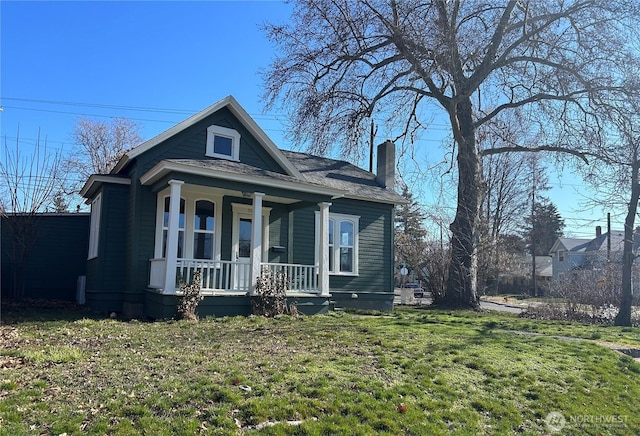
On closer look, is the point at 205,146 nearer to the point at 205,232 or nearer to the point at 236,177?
the point at 236,177

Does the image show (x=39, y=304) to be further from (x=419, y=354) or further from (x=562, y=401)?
(x=562, y=401)

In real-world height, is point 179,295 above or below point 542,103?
below

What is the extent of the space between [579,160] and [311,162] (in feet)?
34.2

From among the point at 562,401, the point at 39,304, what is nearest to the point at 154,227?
the point at 39,304

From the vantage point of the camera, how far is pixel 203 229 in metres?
13.5

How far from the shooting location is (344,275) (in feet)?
53.7

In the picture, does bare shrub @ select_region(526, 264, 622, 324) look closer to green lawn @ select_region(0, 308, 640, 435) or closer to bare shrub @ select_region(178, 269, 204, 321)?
green lawn @ select_region(0, 308, 640, 435)

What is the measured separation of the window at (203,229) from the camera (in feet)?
43.8

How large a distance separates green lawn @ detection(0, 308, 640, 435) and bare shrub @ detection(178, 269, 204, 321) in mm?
678

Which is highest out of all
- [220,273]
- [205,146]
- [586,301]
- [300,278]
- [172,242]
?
[205,146]

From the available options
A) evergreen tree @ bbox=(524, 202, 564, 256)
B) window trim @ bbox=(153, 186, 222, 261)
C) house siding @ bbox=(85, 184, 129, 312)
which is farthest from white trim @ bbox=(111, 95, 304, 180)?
evergreen tree @ bbox=(524, 202, 564, 256)

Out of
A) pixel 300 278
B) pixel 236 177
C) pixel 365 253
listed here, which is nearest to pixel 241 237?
pixel 300 278

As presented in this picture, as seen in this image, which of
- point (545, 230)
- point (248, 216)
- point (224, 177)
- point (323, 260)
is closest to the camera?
point (224, 177)

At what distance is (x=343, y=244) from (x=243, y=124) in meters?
5.45
